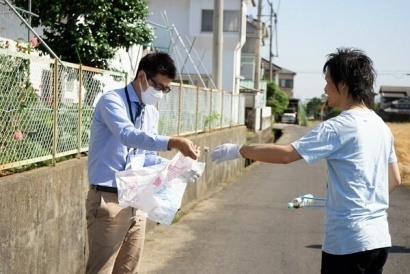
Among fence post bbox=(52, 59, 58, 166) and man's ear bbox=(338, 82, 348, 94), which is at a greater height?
man's ear bbox=(338, 82, 348, 94)

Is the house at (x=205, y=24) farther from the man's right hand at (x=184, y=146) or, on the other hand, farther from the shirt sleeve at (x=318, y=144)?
the shirt sleeve at (x=318, y=144)

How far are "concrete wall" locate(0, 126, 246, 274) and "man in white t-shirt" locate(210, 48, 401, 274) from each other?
2090 mm

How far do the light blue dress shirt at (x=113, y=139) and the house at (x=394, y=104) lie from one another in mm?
66218

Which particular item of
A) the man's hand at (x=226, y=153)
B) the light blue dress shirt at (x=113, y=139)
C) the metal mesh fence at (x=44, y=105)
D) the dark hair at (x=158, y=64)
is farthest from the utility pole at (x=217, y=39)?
the man's hand at (x=226, y=153)

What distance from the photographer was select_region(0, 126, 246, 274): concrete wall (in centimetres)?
476

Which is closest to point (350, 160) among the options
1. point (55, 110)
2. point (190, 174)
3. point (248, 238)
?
point (190, 174)

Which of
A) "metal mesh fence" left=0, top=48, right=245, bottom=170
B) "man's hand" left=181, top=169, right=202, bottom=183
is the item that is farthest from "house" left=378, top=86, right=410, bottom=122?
"man's hand" left=181, top=169, right=202, bottom=183

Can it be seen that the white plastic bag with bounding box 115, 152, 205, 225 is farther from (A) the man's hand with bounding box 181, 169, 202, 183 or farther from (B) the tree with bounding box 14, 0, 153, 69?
(B) the tree with bounding box 14, 0, 153, 69

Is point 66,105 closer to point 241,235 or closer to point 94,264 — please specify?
point 94,264

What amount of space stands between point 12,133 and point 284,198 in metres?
8.84

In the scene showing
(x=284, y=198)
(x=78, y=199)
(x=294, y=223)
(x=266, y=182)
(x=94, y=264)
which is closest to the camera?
(x=94, y=264)

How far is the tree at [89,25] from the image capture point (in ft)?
34.8

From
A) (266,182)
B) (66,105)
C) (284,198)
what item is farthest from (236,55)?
(66,105)

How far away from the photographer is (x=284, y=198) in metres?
13.5
